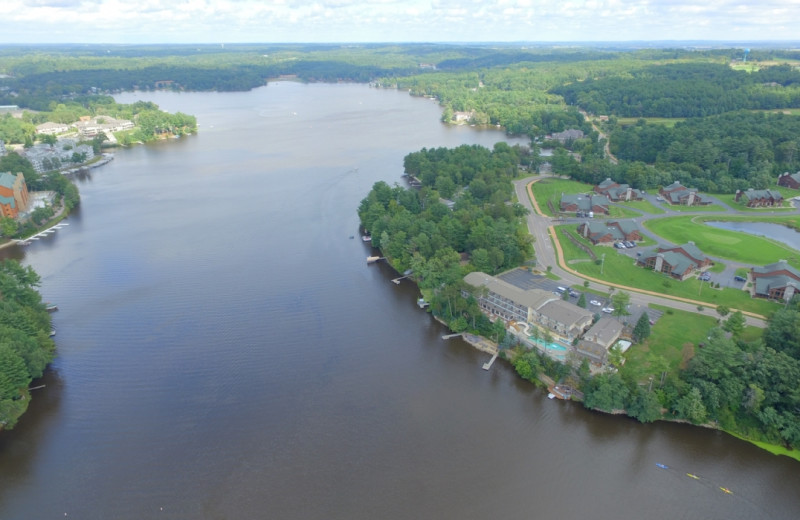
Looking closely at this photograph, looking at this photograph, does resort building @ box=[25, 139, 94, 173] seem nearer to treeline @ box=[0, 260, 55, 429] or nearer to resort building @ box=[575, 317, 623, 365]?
treeline @ box=[0, 260, 55, 429]

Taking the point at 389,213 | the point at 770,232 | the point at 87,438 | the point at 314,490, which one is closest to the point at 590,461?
the point at 314,490

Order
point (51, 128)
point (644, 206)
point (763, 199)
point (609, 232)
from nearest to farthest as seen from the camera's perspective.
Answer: point (609, 232) → point (763, 199) → point (644, 206) → point (51, 128)

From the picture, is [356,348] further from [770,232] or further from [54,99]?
[54,99]

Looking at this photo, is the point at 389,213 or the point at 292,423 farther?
the point at 389,213

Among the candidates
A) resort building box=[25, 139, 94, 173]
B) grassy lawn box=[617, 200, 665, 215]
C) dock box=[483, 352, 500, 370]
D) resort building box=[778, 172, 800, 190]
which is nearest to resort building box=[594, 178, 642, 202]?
grassy lawn box=[617, 200, 665, 215]

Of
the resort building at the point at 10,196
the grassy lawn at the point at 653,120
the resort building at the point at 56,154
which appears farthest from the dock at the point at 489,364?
the grassy lawn at the point at 653,120

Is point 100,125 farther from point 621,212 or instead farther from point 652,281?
point 652,281

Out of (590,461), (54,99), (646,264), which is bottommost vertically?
(590,461)

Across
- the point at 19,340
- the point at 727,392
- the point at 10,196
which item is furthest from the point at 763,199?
the point at 10,196
